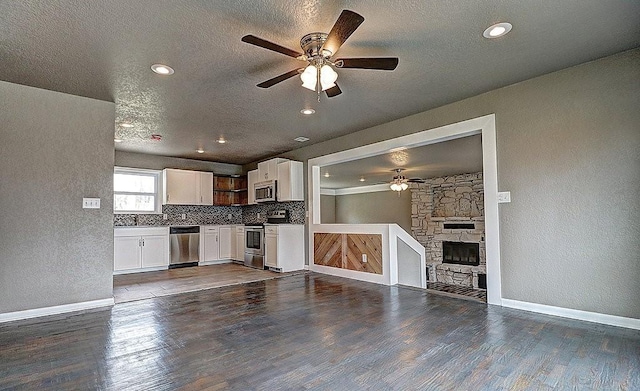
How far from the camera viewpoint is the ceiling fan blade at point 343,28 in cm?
198

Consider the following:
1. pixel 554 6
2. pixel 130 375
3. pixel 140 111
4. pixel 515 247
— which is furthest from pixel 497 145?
pixel 140 111

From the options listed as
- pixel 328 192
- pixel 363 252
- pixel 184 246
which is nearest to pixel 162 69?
pixel 363 252

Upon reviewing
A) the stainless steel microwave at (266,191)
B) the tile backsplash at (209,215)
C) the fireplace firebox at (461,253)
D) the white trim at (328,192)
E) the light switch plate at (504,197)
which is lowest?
the fireplace firebox at (461,253)

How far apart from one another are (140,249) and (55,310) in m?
3.08

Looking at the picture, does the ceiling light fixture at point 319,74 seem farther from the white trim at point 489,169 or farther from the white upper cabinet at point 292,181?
the white upper cabinet at point 292,181

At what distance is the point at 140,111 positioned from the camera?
4.36 m

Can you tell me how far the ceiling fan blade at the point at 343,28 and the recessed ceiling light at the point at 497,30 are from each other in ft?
3.77

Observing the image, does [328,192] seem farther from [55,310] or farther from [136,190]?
[55,310]

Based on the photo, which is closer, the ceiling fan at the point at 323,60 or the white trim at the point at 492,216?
the ceiling fan at the point at 323,60

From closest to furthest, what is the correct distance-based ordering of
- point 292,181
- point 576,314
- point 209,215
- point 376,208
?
point 576,314 < point 292,181 < point 209,215 < point 376,208

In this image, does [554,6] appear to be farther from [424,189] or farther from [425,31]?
[424,189]

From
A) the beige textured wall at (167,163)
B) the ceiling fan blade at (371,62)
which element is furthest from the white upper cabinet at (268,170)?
the ceiling fan blade at (371,62)

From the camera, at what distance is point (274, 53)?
9.35ft

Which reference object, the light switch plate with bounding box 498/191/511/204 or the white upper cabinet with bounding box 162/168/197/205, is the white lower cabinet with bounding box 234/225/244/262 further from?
the light switch plate with bounding box 498/191/511/204
